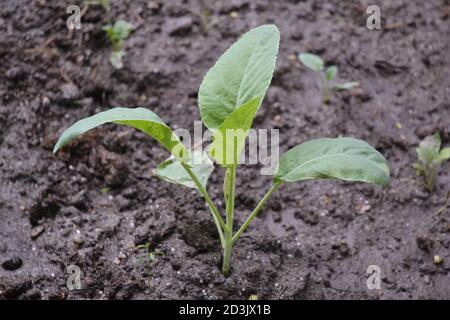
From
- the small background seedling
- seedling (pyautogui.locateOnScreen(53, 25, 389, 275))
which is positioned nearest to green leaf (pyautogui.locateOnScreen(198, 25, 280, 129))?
seedling (pyautogui.locateOnScreen(53, 25, 389, 275))

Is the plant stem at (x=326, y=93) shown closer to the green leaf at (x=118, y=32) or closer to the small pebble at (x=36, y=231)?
the green leaf at (x=118, y=32)

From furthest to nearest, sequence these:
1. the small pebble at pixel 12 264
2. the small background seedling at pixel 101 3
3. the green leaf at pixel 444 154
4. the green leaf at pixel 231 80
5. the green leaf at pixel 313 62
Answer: the small background seedling at pixel 101 3 → the green leaf at pixel 313 62 → the green leaf at pixel 444 154 → the small pebble at pixel 12 264 → the green leaf at pixel 231 80

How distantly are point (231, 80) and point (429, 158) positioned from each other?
2.54ft

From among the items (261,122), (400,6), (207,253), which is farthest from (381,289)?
(400,6)

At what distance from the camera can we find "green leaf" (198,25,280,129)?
130 centimetres

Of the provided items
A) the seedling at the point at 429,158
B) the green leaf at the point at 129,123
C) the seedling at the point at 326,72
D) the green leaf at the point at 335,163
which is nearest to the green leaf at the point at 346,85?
the seedling at the point at 326,72

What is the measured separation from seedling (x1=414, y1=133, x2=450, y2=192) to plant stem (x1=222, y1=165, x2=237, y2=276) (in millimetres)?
680

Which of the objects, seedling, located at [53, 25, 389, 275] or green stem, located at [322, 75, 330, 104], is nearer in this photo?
seedling, located at [53, 25, 389, 275]

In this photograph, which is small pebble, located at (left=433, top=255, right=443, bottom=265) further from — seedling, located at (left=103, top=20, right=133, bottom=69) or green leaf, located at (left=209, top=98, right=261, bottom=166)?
seedling, located at (left=103, top=20, right=133, bottom=69)

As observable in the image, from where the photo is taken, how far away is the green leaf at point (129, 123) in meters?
1.14

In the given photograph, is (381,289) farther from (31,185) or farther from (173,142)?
(31,185)

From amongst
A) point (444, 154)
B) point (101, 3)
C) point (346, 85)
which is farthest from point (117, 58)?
point (444, 154)

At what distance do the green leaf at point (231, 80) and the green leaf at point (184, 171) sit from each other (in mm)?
145

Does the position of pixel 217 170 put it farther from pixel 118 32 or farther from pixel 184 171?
pixel 118 32
